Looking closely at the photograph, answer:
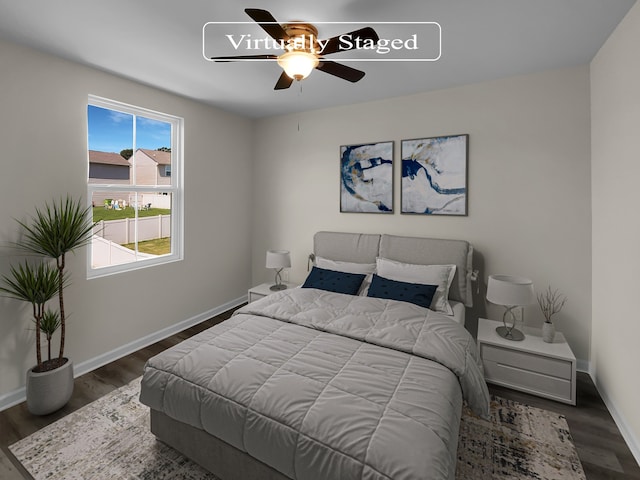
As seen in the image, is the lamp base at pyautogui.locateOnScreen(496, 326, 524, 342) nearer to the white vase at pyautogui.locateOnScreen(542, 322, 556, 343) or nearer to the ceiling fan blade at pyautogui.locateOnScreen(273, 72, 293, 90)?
the white vase at pyautogui.locateOnScreen(542, 322, 556, 343)

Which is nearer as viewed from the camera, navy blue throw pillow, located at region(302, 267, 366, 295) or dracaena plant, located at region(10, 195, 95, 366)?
dracaena plant, located at region(10, 195, 95, 366)

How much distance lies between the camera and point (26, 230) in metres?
2.45

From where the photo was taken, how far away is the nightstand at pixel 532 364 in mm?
2373

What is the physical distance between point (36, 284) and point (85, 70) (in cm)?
180

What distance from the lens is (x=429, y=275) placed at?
301 cm

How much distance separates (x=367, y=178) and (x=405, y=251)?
0.97 metres

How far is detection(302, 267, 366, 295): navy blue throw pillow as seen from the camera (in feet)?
10.3

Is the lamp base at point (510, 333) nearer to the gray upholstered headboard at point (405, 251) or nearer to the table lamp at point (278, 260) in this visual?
the gray upholstered headboard at point (405, 251)

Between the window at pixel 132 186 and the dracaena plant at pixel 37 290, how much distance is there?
54 cm

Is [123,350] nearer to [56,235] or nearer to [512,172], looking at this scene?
[56,235]

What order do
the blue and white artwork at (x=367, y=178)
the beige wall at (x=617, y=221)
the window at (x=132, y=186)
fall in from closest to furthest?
the beige wall at (x=617, y=221), the window at (x=132, y=186), the blue and white artwork at (x=367, y=178)

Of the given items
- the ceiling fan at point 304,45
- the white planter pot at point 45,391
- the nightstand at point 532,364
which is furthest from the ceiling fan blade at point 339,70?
the white planter pot at point 45,391

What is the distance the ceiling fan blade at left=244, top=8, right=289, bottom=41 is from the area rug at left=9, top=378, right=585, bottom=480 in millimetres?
2425

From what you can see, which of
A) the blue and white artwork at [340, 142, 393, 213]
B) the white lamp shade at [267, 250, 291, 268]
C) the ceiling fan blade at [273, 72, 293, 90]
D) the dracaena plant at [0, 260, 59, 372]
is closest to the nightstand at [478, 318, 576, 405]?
the blue and white artwork at [340, 142, 393, 213]
